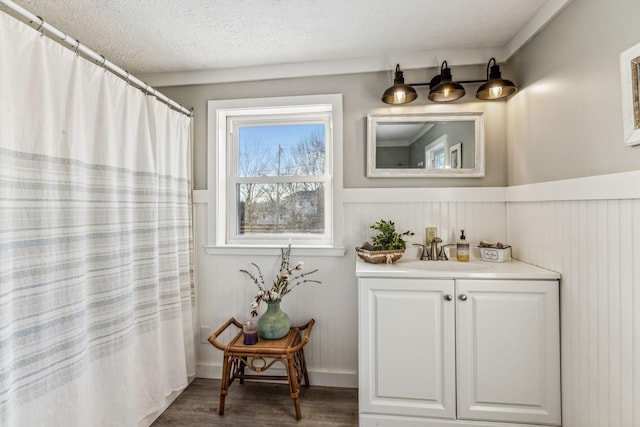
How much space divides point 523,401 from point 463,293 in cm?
59

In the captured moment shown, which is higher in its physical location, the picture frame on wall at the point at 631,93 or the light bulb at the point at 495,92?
the light bulb at the point at 495,92

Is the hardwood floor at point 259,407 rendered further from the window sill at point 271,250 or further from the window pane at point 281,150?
the window pane at point 281,150

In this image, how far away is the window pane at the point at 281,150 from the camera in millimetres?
2232

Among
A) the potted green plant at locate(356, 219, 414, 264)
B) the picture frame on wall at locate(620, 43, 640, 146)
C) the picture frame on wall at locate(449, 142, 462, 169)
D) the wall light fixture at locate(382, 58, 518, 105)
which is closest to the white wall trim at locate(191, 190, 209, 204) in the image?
the potted green plant at locate(356, 219, 414, 264)

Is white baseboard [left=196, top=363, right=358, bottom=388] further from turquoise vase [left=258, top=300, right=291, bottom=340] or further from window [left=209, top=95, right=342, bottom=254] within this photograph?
window [left=209, top=95, right=342, bottom=254]

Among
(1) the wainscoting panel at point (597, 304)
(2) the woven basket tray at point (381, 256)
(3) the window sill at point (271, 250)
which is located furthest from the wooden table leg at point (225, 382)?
(1) the wainscoting panel at point (597, 304)

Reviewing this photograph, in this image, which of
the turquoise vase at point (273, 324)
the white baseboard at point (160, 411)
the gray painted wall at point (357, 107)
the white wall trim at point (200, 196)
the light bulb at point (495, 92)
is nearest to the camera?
the white baseboard at point (160, 411)

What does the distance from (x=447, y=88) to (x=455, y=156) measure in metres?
0.44

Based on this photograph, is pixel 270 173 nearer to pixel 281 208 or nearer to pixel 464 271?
pixel 281 208

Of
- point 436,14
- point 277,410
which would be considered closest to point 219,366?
point 277,410

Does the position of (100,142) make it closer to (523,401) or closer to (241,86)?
(241,86)

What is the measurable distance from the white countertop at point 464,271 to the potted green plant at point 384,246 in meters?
0.05

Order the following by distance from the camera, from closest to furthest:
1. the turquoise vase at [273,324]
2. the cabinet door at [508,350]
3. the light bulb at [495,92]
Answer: the cabinet door at [508,350]
the light bulb at [495,92]
the turquoise vase at [273,324]

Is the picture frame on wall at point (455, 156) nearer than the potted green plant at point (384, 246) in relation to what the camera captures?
No
